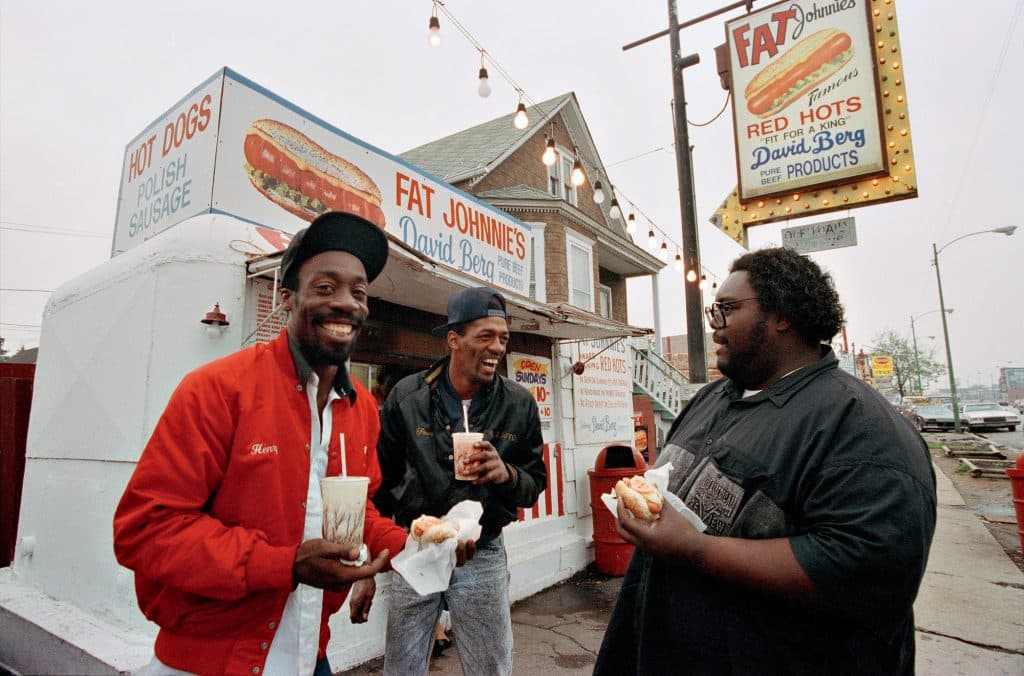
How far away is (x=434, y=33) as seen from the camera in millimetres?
7195

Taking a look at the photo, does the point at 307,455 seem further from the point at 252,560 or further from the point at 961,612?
the point at 961,612

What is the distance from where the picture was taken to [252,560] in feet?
4.49

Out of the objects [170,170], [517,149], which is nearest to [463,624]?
[170,170]

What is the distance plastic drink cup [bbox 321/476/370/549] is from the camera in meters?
1.49

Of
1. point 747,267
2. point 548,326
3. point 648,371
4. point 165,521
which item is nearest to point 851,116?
point 548,326

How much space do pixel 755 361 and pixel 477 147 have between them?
15083 millimetres

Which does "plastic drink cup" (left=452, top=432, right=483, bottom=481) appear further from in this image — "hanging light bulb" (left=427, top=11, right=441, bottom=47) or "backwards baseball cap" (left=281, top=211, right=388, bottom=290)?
"hanging light bulb" (left=427, top=11, right=441, bottom=47)

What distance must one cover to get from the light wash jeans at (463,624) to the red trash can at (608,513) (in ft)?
14.0

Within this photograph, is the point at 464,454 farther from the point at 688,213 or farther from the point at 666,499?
the point at 688,213

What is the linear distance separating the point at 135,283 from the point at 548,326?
13.6 feet

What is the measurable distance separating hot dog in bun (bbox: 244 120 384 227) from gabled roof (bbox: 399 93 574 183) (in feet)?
27.6

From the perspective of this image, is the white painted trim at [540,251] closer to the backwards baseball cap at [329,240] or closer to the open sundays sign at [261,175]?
the open sundays sign at [261,175]

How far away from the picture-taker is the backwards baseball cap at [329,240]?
1.76 m

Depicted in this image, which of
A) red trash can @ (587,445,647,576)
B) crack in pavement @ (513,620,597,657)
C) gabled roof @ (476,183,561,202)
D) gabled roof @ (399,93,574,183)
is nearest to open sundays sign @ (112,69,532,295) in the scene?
red trash can @ (587,445,647,576)
